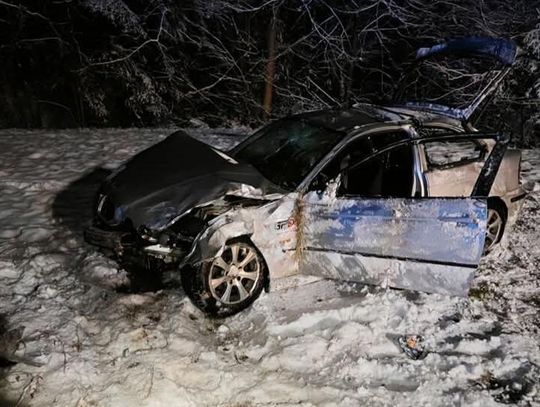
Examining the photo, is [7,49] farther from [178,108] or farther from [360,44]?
[360,44]

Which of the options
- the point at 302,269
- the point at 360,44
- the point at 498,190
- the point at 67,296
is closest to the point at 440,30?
the point at 360,44

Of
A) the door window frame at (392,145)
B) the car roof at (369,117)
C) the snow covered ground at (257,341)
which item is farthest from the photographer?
the car roof at (369,117)

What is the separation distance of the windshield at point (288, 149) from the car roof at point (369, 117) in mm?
116

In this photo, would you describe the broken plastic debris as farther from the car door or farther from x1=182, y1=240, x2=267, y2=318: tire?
x1=182, y1=240, x2=267, y2=318: tire

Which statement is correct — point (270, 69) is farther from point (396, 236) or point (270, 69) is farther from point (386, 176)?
point (396, 236)

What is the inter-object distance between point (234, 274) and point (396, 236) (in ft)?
4.51

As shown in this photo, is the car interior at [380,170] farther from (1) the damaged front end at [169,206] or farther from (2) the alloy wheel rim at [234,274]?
(2) the alloy wheel rim at [234,274]

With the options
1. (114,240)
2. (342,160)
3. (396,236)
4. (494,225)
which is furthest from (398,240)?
(114,240)

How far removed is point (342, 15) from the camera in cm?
1182

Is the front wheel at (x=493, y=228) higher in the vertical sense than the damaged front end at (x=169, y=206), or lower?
lower

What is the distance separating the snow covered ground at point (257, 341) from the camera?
2941 mm

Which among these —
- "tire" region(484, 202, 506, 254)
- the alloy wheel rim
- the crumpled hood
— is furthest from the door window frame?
"tire" region(484, 202, 506, 254)

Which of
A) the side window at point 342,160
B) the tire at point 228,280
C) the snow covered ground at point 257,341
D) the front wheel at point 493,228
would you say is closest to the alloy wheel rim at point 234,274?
the tire at point 228,280

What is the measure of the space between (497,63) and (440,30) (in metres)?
7.38
